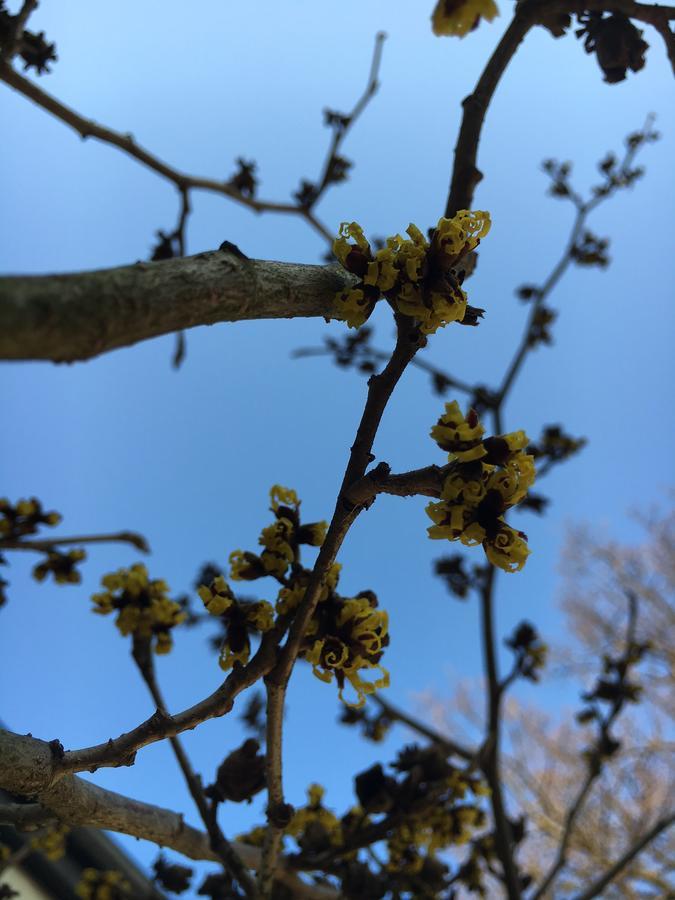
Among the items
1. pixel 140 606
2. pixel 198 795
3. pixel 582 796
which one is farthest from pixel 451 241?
pixel 582 796

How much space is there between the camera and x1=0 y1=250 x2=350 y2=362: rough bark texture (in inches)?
31.6

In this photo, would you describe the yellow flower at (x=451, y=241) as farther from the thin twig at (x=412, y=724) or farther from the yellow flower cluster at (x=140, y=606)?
the thin twig at (x=412, y=724)

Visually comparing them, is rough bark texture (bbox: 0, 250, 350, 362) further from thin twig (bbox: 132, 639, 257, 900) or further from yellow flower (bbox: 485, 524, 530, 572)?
thin twig (bbox: 132, 639, 257, 900)

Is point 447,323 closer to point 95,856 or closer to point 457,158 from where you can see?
point 457,158

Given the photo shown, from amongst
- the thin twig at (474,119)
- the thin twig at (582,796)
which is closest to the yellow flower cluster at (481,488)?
the thin twig at (474,119)

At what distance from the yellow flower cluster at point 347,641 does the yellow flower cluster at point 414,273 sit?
27.2 inches

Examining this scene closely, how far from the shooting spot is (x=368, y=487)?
134cm

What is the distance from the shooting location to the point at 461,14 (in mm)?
1762

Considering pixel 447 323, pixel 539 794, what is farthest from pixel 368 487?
pixel 539 794

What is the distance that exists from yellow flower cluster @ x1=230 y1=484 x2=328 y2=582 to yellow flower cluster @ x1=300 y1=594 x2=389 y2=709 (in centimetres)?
15

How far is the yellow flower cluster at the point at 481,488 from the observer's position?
4.26 ft

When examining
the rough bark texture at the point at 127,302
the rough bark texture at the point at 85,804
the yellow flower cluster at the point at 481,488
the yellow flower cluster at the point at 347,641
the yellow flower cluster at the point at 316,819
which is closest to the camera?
the rough bark texture at the point at 127,302

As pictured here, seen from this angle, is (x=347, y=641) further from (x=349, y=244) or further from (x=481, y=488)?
(x=349, y=244)

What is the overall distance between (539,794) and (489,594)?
288 inches
